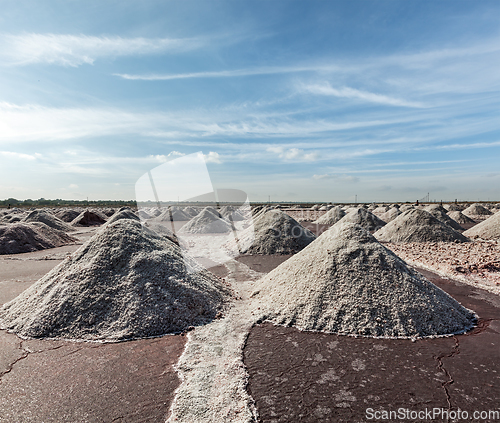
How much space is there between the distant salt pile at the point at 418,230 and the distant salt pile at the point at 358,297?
32.7ft

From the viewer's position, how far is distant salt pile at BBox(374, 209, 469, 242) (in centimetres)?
1421

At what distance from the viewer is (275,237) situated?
13.3 m

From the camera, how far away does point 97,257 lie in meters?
5.60

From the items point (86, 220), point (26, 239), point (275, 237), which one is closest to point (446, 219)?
point (275, 237)

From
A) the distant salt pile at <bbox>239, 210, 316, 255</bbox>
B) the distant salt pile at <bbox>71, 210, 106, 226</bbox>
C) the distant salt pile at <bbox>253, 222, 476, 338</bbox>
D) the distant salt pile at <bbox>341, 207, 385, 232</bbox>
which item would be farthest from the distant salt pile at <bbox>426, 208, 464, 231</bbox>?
the distant salt pile at <bbox>71, 210, 106, 226</bbox>

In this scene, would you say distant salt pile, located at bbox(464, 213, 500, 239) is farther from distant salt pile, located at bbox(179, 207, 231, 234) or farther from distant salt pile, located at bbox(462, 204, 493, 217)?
distant salt pile, located at bbox(462, 204, 493, 217)

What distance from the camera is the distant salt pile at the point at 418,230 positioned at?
14.2 meters

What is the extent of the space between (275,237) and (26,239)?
499 inches

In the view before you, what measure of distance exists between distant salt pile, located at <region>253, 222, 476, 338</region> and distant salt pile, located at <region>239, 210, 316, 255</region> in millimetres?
6430

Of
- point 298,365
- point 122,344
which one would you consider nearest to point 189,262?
point 122,344

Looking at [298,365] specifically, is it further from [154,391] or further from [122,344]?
[122,344]

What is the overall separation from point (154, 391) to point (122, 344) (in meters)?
1.42

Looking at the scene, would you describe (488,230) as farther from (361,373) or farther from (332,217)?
(361,373)

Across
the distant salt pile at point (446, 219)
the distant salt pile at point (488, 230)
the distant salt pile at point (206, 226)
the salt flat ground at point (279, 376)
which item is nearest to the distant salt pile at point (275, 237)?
the distant salt pile at point (206, 226)
